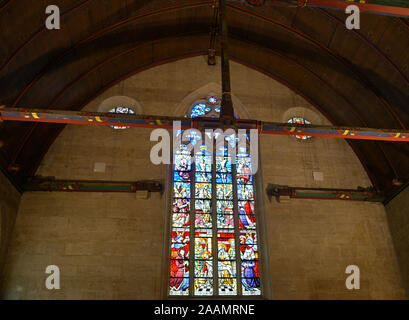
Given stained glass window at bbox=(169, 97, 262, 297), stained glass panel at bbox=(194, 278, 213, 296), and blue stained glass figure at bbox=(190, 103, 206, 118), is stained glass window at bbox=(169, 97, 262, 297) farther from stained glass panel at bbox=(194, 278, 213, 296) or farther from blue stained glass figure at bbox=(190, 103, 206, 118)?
blue stained glass figure at bbox=(190, 103, 206, 118)

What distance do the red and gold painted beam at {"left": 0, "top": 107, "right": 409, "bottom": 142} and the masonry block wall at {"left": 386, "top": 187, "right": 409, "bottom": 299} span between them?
3.11 metres

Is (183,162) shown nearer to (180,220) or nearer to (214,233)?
(180,220)

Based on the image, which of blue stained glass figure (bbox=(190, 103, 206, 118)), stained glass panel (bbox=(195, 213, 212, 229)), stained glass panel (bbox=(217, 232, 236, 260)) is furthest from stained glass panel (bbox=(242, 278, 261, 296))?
blue stained glass figure (bbox=(190, 103, 206, 118))

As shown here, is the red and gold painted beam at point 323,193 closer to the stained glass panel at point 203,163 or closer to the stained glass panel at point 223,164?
the stained glass panel at point 223,164

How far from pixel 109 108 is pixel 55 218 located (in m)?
3.69

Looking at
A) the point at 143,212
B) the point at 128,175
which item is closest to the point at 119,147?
the point at 128,175

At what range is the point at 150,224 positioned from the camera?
1037 cm

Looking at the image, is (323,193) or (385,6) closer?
(385,6)

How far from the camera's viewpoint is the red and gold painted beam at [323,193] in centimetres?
1101

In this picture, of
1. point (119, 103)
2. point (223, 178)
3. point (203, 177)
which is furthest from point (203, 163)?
point (119, 103)

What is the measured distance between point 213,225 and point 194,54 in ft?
18.5

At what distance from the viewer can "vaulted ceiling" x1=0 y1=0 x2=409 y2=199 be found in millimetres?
9348

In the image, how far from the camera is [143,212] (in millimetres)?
10500
